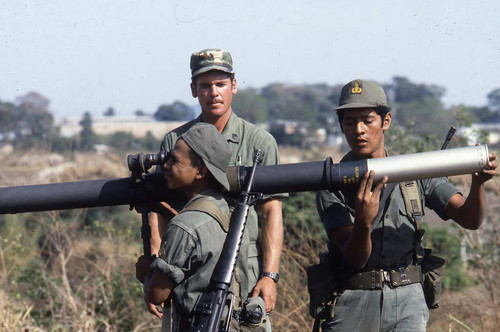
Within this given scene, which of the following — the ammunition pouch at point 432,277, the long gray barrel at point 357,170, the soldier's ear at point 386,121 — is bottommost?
the ammunition pouch at point 432,277

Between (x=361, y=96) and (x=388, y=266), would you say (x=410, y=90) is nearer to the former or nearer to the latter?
(x=361, y=96)

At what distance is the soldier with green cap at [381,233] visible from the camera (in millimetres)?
4207

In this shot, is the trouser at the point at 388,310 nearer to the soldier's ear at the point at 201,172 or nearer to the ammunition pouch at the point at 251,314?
the ammunition pouch at the point at 251,314

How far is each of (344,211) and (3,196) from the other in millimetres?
1796

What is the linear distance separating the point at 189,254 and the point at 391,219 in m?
1.21

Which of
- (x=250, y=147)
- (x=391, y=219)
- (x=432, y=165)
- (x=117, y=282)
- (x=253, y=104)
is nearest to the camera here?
(x=432, y=165)

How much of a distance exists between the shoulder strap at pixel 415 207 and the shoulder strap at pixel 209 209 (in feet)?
3.33

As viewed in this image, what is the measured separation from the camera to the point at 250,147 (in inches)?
185

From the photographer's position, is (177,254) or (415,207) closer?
(177,254)

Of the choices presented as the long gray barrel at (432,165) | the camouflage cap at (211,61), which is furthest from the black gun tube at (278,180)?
the camouflage cap at (211,61)

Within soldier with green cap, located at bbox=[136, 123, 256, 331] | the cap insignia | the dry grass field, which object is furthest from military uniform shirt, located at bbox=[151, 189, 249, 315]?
the dry grass field

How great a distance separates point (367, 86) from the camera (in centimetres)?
432

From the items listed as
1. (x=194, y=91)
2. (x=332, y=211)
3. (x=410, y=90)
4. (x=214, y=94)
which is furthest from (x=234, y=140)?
(x=410, y=90)

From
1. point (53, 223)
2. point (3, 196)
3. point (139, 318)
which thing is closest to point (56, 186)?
point (3, 196)
